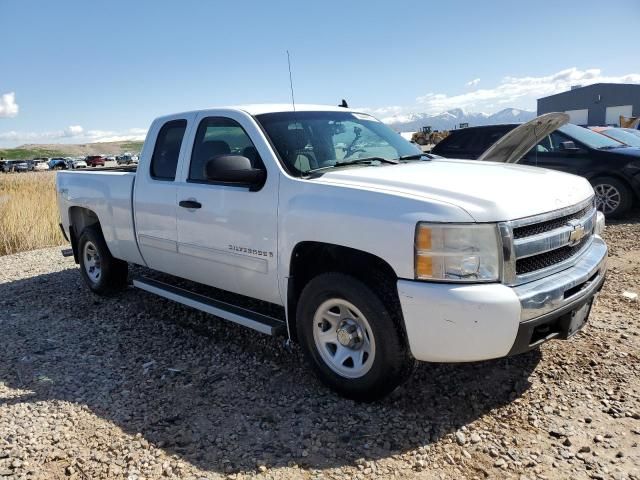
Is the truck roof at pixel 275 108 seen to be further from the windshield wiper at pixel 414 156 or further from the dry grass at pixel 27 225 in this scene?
the dry grass at pixel 27 225

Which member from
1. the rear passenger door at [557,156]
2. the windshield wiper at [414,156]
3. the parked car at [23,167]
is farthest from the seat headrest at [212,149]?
the parked car at [23,167]

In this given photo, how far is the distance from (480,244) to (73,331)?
396 cm

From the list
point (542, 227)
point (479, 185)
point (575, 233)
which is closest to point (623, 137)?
point (575, 233)

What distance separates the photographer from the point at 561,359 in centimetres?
379

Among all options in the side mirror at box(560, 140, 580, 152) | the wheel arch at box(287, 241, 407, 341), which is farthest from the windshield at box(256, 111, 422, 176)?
the side mirror at box(560, 140, 580, 152)

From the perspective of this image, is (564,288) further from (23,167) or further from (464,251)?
(23,167)

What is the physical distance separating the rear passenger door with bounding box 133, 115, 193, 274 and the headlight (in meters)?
2.45

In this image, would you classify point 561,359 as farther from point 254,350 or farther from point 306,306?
point 254,350

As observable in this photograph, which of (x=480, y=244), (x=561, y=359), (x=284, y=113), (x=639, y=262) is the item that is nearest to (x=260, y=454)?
(x=480, y=244)

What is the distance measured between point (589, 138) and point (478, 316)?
7967 millimetres

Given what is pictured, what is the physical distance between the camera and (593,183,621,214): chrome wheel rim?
870 centimetres

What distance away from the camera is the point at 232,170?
11.6 feet

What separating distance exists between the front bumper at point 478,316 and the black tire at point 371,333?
0.14 meters

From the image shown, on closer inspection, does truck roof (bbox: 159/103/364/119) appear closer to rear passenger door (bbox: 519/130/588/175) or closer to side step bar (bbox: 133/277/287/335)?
side step bar (bbox: 133/277/287/335)
